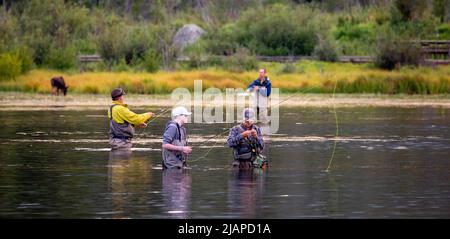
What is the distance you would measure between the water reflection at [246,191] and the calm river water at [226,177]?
0.6 inches

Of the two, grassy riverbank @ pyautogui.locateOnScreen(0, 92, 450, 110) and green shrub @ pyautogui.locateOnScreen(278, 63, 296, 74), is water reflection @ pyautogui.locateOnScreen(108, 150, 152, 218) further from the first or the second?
green shrub @ pyautogui.locateOnScreen(278, 63, 296, 74)

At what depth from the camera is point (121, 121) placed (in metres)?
24.1

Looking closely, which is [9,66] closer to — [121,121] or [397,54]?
[397,54]

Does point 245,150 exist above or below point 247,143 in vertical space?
below

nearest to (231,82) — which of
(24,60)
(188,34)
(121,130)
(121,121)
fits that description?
(24,60)

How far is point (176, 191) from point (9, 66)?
118 ft

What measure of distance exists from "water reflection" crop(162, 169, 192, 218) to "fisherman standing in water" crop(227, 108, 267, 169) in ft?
3.24

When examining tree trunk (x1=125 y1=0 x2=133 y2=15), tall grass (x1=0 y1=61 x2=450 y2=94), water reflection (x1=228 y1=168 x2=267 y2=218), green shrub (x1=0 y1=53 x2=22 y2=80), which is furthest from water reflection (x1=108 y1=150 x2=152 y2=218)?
tree trunk (x1=125 y1=0 x2=133 y2=15)

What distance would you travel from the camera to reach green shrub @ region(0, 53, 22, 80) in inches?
2062

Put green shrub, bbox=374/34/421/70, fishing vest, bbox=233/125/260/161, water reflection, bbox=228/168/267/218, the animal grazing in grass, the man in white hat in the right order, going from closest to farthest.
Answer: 1. water reflection, bbox=228/168/267/218
2. the man in white hat
3. fishing vest, bbox=233/125/260/161
4. the animal grazing in grass
5. green shrub, bbox=374/34/421/70

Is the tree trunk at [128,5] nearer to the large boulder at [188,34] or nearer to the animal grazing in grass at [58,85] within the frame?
the large boulder at [188,34]

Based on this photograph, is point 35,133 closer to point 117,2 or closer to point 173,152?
point 173,152

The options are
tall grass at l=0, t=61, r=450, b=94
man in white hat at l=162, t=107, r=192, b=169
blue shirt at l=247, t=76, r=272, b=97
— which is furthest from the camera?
tall grass at l=0, t=61, r=450, b=94

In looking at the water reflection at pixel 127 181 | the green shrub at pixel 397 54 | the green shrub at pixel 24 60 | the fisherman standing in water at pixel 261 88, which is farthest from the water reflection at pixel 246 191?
the green shrub at pixel 397 54
